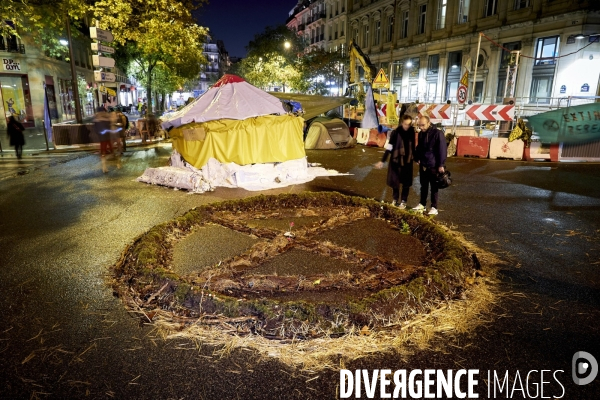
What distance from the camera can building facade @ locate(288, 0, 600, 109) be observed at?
74.5 ft

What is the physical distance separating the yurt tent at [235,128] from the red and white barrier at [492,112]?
7.77m

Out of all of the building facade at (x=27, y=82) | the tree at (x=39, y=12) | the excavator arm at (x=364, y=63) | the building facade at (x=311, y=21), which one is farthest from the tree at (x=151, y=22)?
the building facade at (x=311, y=21)

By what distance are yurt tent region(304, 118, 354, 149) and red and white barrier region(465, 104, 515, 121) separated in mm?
5192

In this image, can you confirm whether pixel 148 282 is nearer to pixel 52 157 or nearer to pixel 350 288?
pixel 350 288

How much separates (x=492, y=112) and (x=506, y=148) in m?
1.61

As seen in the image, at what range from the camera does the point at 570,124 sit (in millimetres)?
13211

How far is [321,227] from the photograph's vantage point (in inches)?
262

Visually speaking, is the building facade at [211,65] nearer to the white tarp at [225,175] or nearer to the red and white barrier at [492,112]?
the red and white barrier at [492,112]

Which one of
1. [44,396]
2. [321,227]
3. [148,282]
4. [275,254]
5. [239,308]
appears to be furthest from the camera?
[321,227]

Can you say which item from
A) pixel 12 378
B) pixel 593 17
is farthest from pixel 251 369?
pixel 593 17

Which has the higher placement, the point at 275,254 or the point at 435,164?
the point at 435,164

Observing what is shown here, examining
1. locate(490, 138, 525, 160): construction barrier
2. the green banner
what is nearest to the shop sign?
locate(490, 138, 525, 160): construction barrier

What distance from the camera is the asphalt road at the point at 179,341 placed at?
3.00 metres

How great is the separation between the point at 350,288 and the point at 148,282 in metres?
2.34
